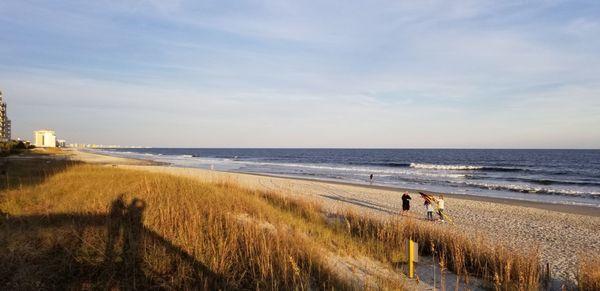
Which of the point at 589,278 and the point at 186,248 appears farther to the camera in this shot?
the point at 589,278

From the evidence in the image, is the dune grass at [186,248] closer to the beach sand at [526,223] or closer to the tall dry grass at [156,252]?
the tall dry grass at [156,252]

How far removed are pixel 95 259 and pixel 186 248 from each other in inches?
48.7

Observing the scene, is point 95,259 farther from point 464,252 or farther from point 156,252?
point 464,252

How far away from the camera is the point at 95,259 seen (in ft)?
17.1

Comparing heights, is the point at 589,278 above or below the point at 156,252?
below

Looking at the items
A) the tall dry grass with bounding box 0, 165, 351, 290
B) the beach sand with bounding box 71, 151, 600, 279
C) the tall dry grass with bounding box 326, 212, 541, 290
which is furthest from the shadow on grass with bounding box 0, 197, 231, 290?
the beach sand with bounding box 71, 151, 600, 279

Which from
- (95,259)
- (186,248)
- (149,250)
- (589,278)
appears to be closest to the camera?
(95,259)

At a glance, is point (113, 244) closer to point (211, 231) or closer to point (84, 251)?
point (84, 251)

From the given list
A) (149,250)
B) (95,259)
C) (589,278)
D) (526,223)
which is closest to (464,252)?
(589,278)

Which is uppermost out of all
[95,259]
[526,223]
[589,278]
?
[95,259]

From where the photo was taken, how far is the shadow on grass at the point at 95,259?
4.72 metres

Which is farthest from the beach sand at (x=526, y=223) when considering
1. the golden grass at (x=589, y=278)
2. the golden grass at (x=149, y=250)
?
the golden grass at (x=149, y=250)

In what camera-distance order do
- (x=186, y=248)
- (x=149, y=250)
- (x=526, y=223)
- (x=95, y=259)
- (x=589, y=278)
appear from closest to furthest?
1. (x=95, y=259)
2. (x=149, y=250)
3. (x=186, y=248)
4. (x=589, y=278)
5. (x=526, y=223)

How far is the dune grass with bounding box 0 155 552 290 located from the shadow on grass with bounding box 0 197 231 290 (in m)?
0.01
